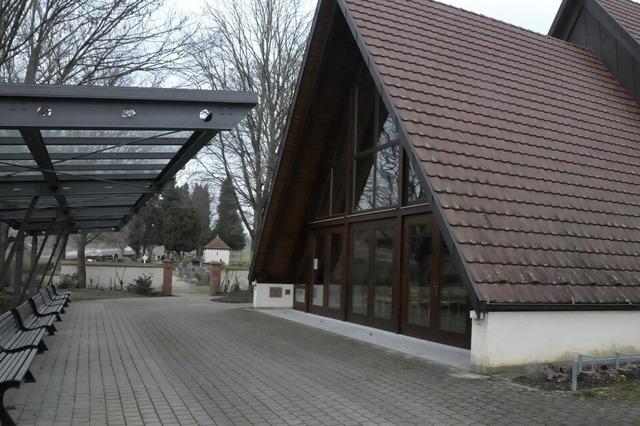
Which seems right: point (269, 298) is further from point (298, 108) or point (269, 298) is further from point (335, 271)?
point (298, 108)

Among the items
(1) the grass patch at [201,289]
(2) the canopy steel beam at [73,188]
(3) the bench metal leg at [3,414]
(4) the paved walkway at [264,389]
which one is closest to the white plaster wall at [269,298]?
(4) the paved walkway at [264,389]

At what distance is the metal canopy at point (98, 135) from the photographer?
204 inches

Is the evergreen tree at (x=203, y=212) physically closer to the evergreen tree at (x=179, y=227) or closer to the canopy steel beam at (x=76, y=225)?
the evergreen tree at (x=179, y=227)

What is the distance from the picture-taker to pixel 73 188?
30.7 feet

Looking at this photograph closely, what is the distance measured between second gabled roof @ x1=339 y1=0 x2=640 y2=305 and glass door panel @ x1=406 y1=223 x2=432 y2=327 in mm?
2117

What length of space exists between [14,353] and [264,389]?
2883 millimetres

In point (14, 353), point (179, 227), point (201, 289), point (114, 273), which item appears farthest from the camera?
point (179, 227)

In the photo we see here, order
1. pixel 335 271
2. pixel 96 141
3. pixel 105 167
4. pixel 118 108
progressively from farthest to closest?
pixel 335 271 → pixel 105 167 → pixel 96 141 → pixel 118 108

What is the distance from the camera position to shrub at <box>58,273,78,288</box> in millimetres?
25047

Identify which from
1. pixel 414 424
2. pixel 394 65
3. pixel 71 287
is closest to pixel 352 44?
pixel 394 65

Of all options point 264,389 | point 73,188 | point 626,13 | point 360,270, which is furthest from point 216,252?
point 264,389

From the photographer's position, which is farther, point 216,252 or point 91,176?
point 216,252

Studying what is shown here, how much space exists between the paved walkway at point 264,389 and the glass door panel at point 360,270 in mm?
2247

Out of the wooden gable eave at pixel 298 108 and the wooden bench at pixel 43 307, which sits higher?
the wooden gable eave at pixel 298 108
